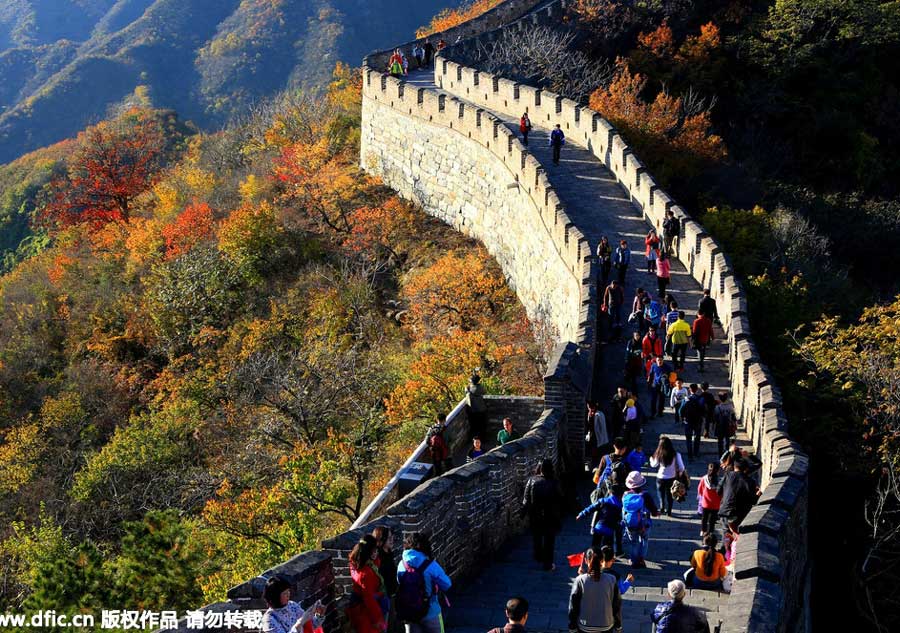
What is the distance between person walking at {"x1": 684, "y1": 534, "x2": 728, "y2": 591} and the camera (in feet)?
28.8

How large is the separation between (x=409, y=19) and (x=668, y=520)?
8209 centimetres

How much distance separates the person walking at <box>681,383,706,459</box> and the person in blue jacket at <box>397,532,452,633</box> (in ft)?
16.4

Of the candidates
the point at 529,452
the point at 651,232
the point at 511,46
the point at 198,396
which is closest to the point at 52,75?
the point at 511,46

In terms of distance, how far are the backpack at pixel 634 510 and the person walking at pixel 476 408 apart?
4.38m

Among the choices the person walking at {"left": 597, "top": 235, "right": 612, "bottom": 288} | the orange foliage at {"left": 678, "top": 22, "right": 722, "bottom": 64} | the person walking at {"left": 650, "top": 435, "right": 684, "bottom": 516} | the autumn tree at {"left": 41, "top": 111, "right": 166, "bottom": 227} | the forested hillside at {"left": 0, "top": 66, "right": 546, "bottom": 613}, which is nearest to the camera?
the person walking at {"left": 650, "top": 435, "right": 684, "bottom": 516}

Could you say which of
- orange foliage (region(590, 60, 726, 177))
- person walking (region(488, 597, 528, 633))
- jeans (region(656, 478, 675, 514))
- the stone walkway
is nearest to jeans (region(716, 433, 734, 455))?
the stone walkway

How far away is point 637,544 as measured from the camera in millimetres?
9883

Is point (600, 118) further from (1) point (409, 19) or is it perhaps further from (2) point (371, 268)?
(1) point (409, 19)

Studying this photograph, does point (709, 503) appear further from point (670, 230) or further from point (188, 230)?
Result: point (188, 230)

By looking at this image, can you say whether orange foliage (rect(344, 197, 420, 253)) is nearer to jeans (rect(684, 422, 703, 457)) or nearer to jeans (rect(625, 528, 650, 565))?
jeans (rect(684, 422, 703, 457))

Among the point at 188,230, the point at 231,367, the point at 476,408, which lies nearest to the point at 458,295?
the point at 231,367

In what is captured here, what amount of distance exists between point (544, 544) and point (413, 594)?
8.68 ft

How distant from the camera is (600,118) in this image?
24.1 m

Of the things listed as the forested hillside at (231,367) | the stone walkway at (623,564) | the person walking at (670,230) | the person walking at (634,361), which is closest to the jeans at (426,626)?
the stone walkway at (623,564)
